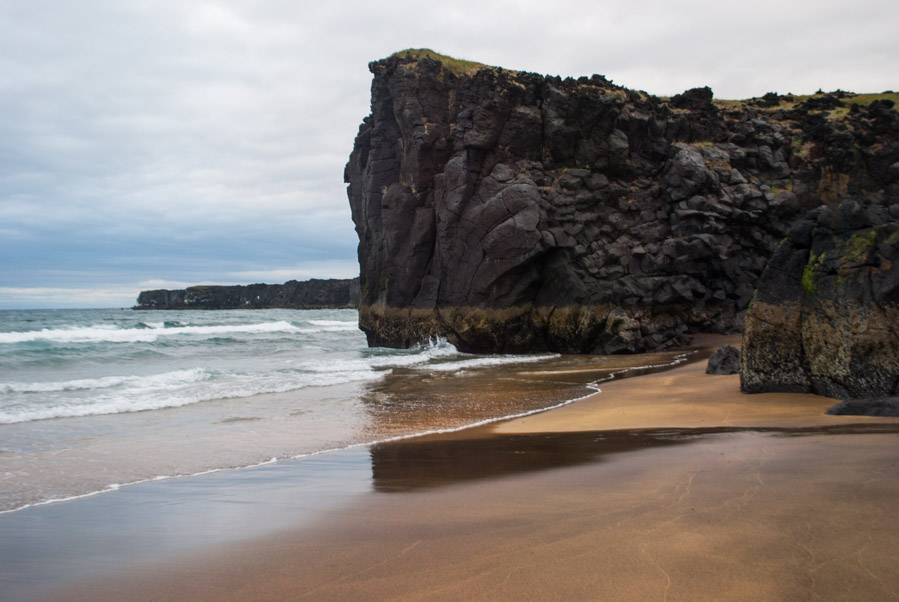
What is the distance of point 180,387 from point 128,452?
25.3 feet

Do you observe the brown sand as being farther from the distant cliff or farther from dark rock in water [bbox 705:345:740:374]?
the distant cliff

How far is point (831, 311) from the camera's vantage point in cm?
862

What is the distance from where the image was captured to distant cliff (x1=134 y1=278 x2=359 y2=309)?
13712 centimetres

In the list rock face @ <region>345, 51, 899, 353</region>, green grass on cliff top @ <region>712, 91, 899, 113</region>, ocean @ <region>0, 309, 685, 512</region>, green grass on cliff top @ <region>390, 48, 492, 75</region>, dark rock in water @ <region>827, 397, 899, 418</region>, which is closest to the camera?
dark rock in water @ <region>827, 397, 899, 418</region>

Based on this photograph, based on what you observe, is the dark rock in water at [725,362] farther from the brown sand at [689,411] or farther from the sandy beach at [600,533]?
the sandy beach at [600,533]

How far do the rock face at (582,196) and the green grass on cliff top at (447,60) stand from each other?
5.4 inches

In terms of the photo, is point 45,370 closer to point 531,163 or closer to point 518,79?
point 531,163

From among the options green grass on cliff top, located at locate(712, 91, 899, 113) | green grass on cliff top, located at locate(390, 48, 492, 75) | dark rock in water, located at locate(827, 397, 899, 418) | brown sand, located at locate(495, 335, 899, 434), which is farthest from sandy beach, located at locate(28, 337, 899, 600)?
green grass on cliff top, located at locate(712, 91, 899, 113)

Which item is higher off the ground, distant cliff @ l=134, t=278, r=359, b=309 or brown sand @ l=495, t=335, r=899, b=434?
distant cliff @ l=134, t=278, r=359, b=309

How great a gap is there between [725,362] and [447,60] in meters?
22.6

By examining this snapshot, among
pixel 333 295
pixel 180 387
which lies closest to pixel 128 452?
pixel 180 387

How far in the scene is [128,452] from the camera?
7.83 metres

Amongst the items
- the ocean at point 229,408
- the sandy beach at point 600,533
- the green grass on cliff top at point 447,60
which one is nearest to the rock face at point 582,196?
the green grass on cliff top at point 447,60

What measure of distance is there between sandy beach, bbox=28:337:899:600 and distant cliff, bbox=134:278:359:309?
128 metres
